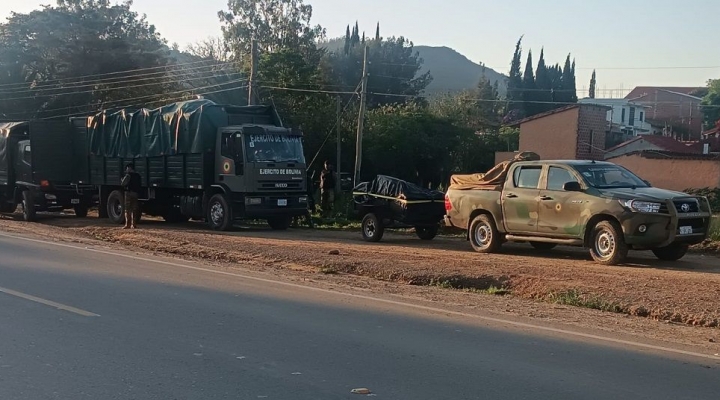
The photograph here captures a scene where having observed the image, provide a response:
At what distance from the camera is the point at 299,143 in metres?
22.9

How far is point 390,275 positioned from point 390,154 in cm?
2545

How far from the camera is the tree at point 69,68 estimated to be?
49.7 meters

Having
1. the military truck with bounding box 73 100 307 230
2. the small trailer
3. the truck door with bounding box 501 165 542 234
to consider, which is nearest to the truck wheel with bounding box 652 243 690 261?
the truck door with bounding box 501 165 542 234

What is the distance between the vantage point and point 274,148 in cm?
2242

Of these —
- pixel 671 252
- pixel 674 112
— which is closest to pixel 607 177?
pixel 671 252

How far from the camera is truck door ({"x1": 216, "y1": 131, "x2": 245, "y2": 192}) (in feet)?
72.2

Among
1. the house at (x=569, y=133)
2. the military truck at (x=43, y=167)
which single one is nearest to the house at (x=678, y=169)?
the house at (x=569, y=133)

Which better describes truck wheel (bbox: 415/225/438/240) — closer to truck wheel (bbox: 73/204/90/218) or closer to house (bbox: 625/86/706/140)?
truck wheel (bbox: 73/204/90/218)

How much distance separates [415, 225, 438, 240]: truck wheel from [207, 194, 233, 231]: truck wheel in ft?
17.9

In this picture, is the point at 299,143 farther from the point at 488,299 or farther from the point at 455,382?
the point at 455,382

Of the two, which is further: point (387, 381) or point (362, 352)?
point (362, 352)

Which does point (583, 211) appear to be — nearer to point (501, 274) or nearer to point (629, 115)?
point (501, 274)

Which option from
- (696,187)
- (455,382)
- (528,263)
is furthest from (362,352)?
(696,187)

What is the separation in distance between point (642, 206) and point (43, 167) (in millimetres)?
20729
